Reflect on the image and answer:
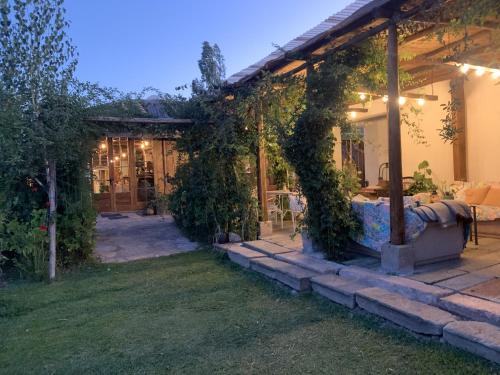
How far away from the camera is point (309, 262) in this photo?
4.61 meters

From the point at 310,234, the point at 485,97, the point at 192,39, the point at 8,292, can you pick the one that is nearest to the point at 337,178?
the point at 310,234

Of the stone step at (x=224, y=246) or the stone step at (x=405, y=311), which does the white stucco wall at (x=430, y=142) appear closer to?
the stone step at (x=224, y=246)

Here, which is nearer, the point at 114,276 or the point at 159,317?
the point at 159,317

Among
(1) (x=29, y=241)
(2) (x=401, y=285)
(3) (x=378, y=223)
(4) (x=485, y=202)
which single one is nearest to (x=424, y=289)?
(2) (x=401, y=285)

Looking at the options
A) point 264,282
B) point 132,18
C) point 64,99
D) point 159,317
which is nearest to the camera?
point 159,317

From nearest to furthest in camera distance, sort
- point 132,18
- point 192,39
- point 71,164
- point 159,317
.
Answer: point 159,317, point 71,164, point 132,18, point 192,39

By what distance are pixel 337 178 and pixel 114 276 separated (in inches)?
122

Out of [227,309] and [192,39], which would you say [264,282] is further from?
[192,39]

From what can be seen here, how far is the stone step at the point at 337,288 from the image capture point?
3.58 m

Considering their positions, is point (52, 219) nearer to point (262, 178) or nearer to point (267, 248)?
point (267, 248)

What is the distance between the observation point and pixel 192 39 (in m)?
27.3

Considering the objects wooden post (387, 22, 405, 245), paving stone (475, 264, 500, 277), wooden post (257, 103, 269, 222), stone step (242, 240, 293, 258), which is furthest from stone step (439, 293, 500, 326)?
wooden post (257, 103, 269, 222)

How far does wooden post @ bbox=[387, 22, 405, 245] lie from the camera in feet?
Result: 12.6

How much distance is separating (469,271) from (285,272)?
1.81m
